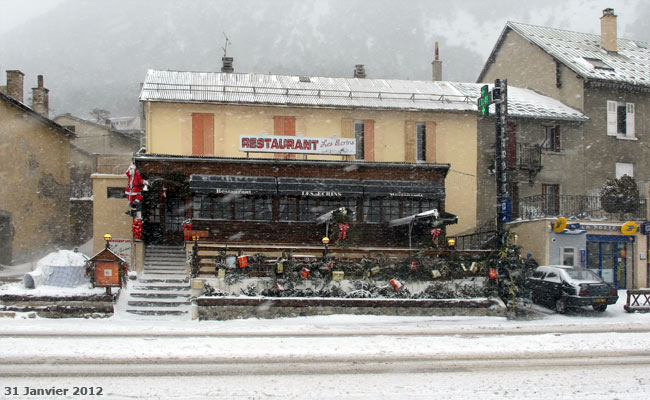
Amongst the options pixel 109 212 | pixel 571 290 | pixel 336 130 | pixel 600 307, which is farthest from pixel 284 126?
pixel 600 307

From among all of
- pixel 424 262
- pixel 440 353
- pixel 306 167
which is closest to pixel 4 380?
pixel 440 353

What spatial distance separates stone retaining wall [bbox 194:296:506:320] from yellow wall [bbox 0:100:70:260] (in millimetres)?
16293

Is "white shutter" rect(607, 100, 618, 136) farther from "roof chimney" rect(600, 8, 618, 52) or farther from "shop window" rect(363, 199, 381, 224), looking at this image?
"shop window" rect(363, 199, 381, 224)

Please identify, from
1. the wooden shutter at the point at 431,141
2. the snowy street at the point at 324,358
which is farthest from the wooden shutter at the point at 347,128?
the snowy street at the point at 324,358

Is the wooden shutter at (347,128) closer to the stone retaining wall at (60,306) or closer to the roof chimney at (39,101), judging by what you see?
the stone retaining wall at (60,306)

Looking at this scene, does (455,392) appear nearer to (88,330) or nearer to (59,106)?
(88,330)

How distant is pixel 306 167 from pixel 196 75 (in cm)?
991

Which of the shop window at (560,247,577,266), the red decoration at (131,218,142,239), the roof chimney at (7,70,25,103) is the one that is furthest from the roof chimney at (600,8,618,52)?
the roof chimney at (7,70,25,103)

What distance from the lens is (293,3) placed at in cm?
18862

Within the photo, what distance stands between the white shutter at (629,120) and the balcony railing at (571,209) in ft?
22.3

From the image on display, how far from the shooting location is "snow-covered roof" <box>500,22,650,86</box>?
119 ft

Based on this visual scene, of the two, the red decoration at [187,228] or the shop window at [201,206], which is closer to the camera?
the red decoration at [187,228]

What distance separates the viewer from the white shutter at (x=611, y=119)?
→ 119ft

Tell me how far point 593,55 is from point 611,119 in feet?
15.6
